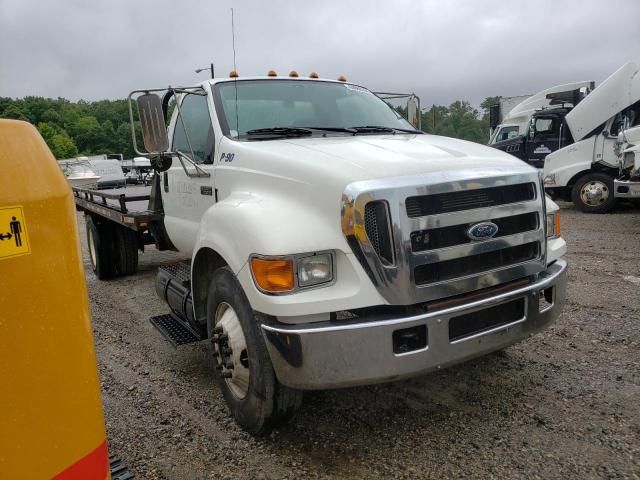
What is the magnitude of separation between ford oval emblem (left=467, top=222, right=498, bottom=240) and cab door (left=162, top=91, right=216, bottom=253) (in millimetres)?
1878

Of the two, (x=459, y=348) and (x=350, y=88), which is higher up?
(x=350, y=88)

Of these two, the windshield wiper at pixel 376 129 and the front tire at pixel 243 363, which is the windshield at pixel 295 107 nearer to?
the windshield wiper at pixel 376 129

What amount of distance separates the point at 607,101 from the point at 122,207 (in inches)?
401

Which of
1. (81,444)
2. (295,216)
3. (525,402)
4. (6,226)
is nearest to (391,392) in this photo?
(525,402)

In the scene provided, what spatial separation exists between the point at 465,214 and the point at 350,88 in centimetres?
235

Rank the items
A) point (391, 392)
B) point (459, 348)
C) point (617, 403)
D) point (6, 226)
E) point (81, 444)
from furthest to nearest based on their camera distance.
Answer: point (391, 392) → point (617, 403) → point (459, 348) → point (81, 444) → point (6, 226)

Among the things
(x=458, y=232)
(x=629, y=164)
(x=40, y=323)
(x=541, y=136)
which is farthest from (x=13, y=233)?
(x=541, y=136)

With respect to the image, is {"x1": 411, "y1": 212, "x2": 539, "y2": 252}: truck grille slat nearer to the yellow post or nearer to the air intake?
the air intake

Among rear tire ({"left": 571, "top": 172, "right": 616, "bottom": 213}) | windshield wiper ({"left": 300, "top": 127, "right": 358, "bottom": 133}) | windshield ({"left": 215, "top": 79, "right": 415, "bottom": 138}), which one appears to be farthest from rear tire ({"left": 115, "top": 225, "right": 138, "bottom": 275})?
rear tire ({"left": 571, "top": 172, "right": 616, "bottom": 213})

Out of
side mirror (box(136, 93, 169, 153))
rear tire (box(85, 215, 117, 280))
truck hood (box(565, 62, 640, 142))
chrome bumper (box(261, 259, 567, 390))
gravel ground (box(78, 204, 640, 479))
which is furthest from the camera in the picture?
truck hood (box(565, 62, 640, 142))

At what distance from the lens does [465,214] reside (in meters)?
2.63

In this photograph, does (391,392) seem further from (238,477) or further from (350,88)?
(350,88)

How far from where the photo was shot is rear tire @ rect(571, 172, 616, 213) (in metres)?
11.2

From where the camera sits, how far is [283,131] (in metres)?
3.65
